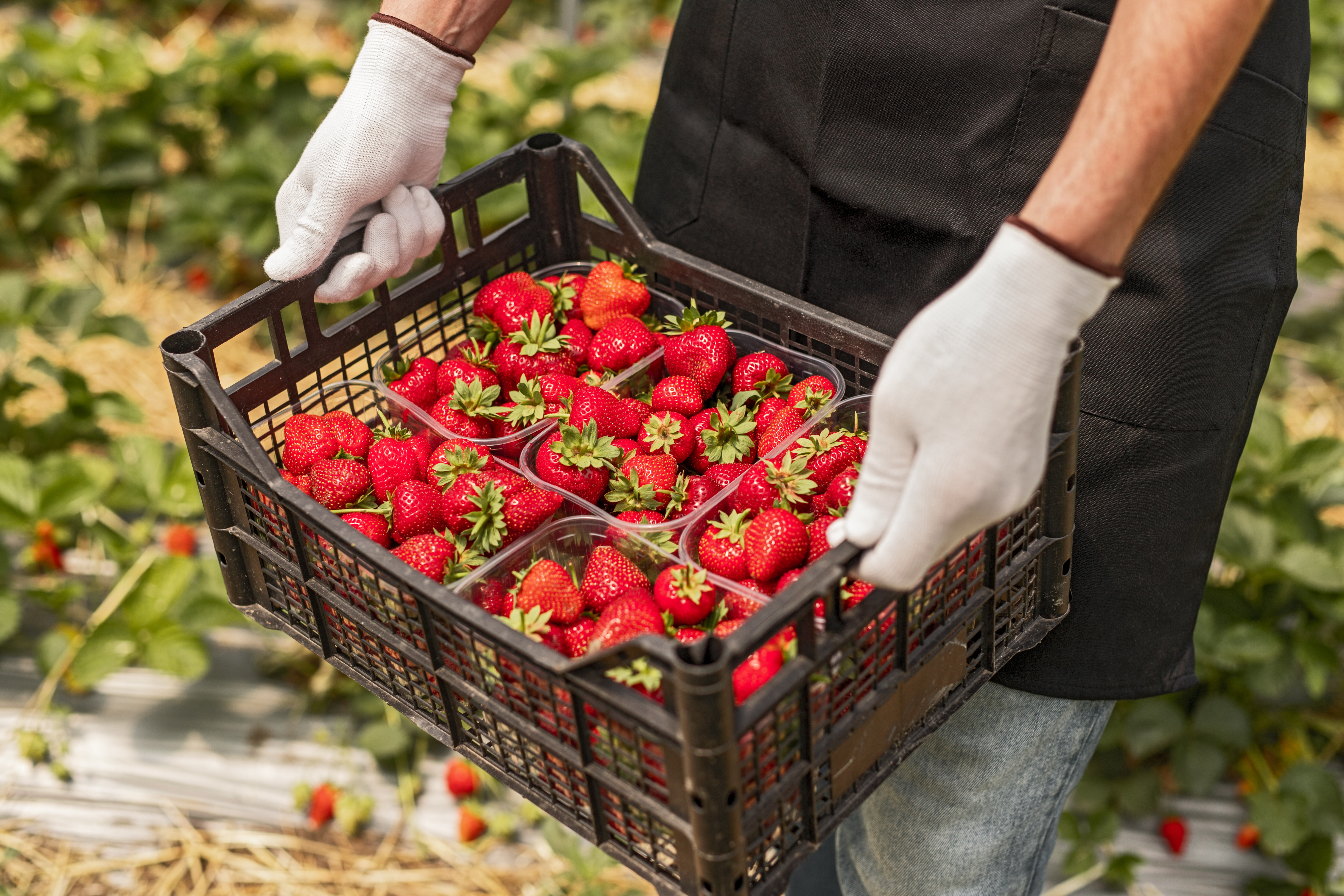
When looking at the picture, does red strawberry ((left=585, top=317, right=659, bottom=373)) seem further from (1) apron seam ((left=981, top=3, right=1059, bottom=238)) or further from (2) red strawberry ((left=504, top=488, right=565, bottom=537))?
(1) apron seam ((left=981, top=3, right=1059, bottom=238))

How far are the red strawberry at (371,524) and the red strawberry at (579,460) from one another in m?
0.17

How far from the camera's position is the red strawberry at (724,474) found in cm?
131

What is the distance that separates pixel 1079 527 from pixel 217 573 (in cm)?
167

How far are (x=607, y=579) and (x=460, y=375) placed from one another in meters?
0.37

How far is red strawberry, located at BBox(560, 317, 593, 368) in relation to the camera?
4.79ft

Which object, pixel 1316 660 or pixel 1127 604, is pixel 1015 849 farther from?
pixel 1316 660

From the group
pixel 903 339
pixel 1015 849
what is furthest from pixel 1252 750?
pixel 903 339

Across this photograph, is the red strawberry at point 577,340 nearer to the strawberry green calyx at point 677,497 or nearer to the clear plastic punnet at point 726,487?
the clear plastic punnet at point 726,487

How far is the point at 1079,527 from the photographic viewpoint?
4.34 ft

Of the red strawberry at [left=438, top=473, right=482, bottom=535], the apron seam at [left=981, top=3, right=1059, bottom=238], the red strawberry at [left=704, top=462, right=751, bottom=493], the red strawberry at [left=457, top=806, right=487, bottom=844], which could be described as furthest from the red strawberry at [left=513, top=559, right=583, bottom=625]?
the red strawberry at [left=457, top=806, right=487, bottom=844]

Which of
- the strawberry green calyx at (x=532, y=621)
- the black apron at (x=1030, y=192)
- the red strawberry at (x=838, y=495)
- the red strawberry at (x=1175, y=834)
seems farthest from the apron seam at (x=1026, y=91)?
the red strawberry at (x=1175, y=834)

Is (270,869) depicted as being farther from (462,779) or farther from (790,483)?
(790,483)

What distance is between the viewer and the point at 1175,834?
214 centimetres

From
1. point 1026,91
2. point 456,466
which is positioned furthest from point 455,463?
point 1026,91
